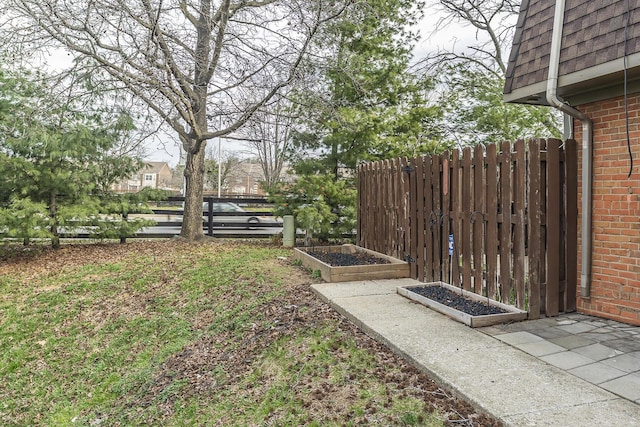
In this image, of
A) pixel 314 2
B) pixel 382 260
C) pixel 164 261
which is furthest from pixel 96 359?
pixel 314 2

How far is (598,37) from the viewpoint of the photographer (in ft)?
12.3

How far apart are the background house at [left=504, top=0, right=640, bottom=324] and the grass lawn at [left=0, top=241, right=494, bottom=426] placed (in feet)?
7.71

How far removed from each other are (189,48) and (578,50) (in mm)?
7367

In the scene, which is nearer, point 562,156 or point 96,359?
point 562,156

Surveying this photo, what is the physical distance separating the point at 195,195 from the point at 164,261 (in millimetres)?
2750

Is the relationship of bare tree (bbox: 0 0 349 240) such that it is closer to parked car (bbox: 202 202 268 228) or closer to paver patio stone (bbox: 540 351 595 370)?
parked car (bbox: 202 202 268 228)

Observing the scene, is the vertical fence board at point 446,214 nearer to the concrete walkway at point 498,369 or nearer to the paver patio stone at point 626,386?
the concrete walkway at point 498,369

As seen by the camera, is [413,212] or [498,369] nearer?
[498,369]

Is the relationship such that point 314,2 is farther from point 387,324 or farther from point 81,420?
point 81,420

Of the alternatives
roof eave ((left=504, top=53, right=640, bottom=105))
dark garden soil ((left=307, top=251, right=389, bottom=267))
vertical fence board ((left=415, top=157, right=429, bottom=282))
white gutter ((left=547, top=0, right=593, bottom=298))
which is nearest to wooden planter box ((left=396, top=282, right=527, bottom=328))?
white gutter ((left=547, top=0, right=593, bottom=298))

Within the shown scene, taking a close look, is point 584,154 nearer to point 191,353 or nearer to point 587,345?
point 587,345

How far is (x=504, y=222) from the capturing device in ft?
13.9

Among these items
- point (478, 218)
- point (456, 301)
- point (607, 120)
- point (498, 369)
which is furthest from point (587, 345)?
point (607, 120)

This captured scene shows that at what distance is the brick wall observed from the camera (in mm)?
3789
